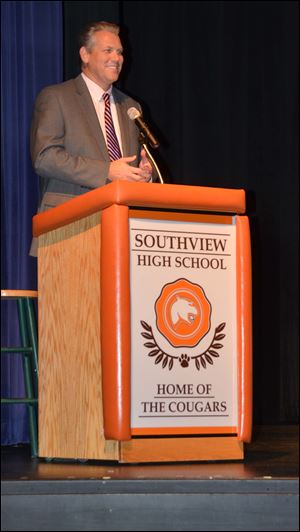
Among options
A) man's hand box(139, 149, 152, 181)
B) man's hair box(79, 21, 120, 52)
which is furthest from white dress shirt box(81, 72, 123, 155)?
man's hand box(139, 149, 152, 181)

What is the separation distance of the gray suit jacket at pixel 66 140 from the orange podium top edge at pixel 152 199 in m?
0.21

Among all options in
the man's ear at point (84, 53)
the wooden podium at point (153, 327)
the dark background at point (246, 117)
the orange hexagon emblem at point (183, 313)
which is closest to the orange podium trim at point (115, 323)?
the wooden podium at point (153, 327)

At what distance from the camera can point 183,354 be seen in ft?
8.00

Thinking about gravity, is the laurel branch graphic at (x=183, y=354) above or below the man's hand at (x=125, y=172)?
below

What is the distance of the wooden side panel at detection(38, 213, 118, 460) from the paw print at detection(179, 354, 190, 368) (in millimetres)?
220

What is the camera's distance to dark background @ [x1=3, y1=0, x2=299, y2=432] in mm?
4375

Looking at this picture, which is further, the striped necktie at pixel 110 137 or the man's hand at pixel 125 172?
the striped necktie at pixel 110 137

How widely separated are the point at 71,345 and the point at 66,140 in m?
0.72

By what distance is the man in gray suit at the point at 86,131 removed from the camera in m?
2.73

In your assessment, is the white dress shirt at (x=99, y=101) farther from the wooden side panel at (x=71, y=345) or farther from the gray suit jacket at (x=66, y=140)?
the wooden side panel at (x=71, y=345)

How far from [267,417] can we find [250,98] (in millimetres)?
1580

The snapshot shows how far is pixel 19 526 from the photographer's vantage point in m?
2.06

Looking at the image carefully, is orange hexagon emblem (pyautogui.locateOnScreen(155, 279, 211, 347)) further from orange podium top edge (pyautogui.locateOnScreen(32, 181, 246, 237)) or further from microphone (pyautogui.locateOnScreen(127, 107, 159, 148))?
microphone (pyautogui.locateOnScreen(127, 107, 159, 148))

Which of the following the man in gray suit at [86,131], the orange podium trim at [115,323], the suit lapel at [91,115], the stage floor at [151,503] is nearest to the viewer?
the stage floor at [151,503]
